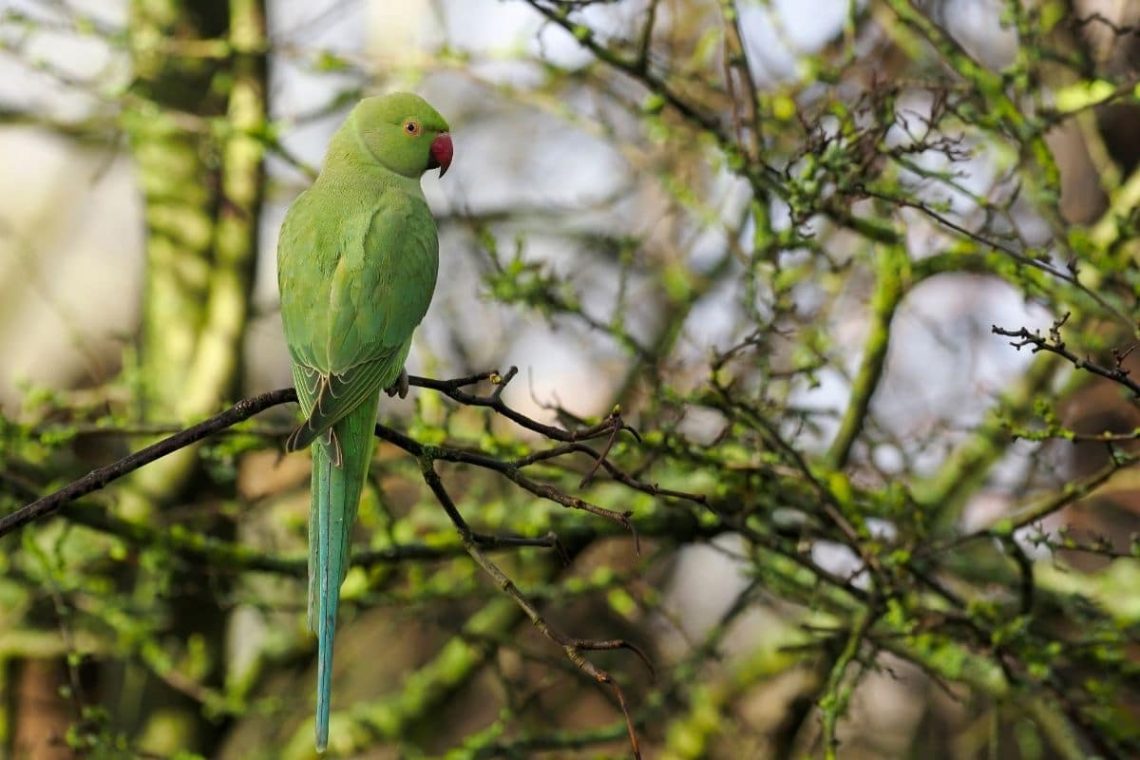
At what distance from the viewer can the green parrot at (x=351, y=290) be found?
2844mm

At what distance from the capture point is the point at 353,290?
3.25 meters

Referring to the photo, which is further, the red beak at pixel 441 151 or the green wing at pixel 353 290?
the red beak at pixel 441 151

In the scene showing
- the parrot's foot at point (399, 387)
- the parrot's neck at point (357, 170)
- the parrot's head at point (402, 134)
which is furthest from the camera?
the parrot's head at point (402, 134)

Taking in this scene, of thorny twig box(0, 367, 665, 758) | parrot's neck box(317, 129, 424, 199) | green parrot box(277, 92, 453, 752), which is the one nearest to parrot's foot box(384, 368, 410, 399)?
green parrot box(277, 92, 453, 752)

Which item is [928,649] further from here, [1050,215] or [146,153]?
[146,153]

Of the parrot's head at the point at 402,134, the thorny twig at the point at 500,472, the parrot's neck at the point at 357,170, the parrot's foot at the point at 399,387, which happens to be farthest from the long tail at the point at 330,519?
the parrot's head at the point at 402,134

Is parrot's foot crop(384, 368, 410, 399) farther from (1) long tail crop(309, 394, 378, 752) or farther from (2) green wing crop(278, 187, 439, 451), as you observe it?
(1) long tail crop(309, 394, 378, 752)

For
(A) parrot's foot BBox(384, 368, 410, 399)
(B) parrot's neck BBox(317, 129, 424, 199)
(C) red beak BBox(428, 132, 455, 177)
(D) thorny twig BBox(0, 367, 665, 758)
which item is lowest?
(D) thorny twig BBox(0, 367, 665, 758)

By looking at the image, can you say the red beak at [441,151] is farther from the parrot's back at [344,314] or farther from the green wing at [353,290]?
the green wing at [353,290]

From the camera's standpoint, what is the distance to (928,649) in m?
3.89

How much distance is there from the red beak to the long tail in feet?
3.32

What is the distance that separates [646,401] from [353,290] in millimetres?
1616

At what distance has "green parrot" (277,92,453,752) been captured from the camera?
9.33 feet

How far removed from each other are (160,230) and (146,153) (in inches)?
17.4
